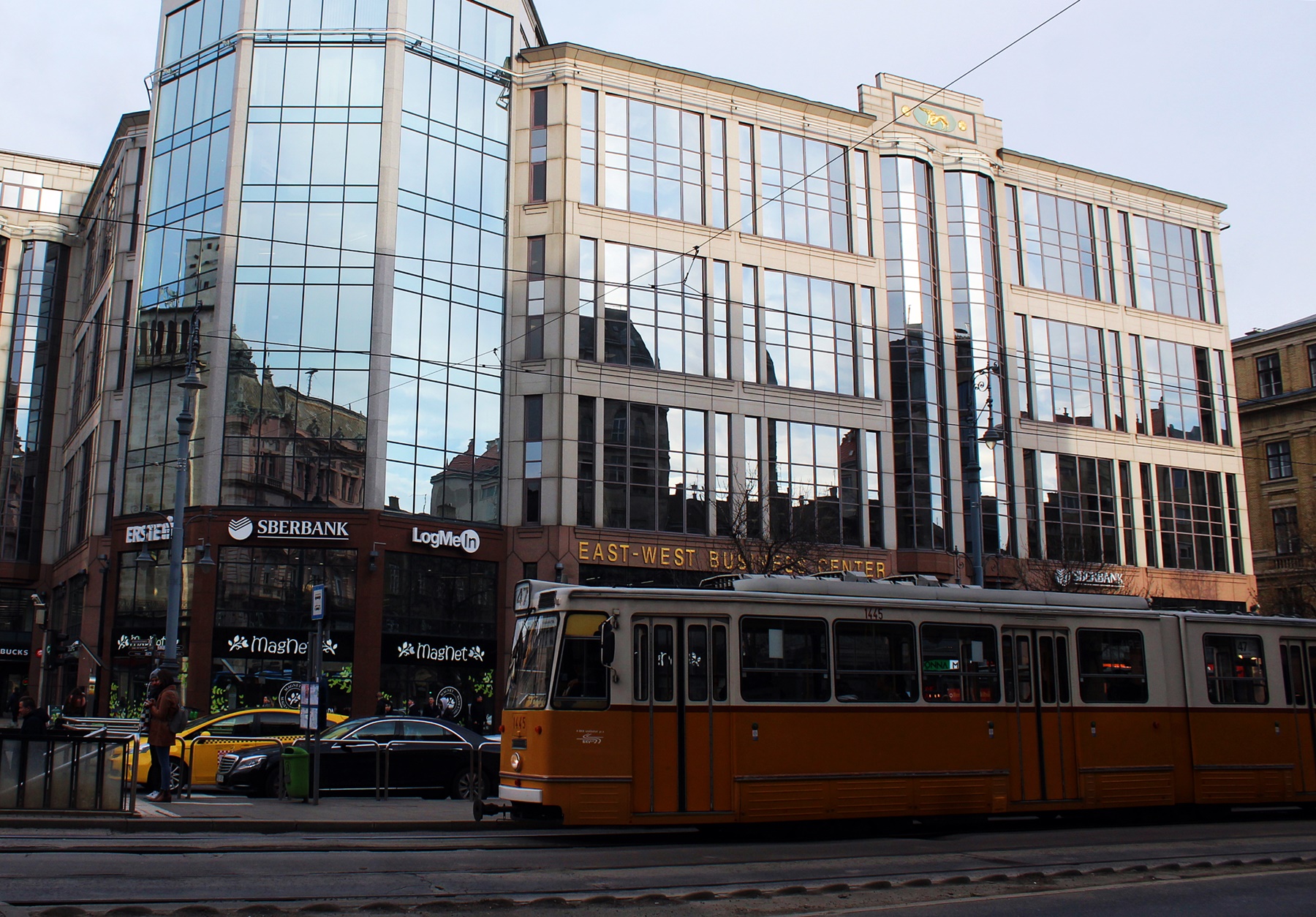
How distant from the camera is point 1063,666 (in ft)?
53.7

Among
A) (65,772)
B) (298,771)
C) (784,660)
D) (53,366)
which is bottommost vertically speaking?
(298,771)

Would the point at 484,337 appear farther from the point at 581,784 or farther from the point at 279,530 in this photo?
the point at 581,784

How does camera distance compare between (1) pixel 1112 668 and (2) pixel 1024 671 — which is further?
(1) pixel 1112 668

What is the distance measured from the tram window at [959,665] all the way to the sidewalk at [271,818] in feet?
19.8

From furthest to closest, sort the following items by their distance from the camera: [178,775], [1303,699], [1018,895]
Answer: [178,775]
[1303,699]
[1018,895]

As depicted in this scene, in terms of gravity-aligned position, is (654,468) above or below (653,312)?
below

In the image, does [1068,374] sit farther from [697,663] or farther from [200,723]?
[697,663]

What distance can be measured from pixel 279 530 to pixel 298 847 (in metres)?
24.7

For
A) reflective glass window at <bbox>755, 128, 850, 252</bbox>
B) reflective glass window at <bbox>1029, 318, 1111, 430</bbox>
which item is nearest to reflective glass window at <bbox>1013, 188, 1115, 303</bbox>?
reflective glass window at <bbox>1029, 318, 1111, 430</bbox>

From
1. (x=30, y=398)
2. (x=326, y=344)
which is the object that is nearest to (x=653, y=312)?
(x=326, y=344)

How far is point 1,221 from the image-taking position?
59.9m

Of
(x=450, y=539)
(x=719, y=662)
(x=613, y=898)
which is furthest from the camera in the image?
(x=450, y=539)

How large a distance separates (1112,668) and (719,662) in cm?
637

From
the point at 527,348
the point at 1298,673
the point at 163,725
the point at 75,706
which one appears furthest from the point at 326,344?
the point at 1298,673
